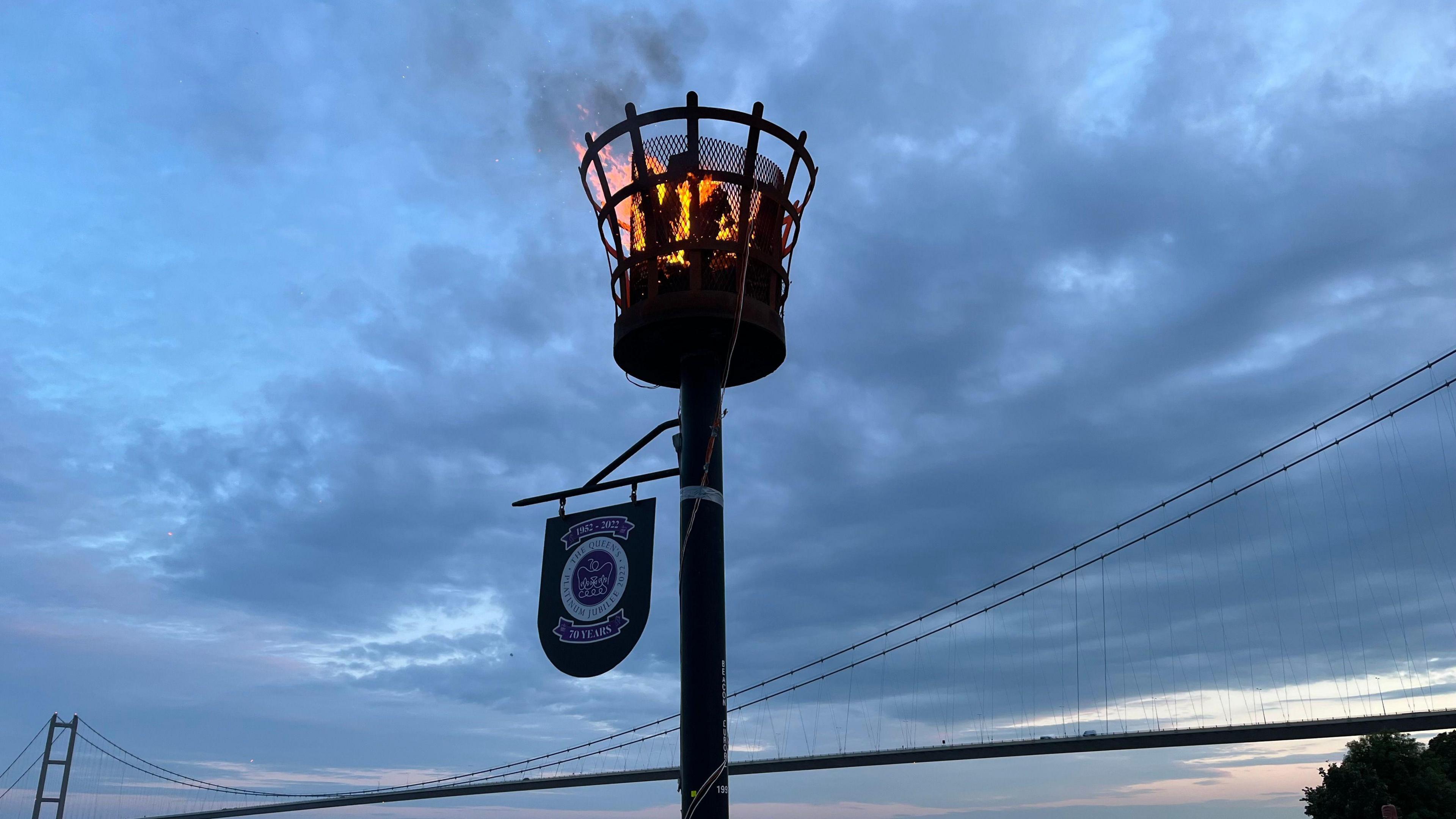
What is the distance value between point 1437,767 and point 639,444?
77.7 meters

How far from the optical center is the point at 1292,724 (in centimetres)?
6038

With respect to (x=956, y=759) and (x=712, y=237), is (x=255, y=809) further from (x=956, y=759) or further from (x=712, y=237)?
(x=712, y=237)

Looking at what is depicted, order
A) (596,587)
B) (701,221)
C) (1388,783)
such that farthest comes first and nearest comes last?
(1388,783)
(701,221)
(596,587)

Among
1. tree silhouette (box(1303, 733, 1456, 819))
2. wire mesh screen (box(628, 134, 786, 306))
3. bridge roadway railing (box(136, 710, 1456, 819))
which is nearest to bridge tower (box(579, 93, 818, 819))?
wire mesh screen (box(628, 134, 786, 306))

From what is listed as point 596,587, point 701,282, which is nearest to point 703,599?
point 596,587

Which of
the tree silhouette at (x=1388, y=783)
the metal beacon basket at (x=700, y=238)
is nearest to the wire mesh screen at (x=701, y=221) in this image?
the metal beacon basket at (x=700, y=238)

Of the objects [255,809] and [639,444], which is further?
[255,809]

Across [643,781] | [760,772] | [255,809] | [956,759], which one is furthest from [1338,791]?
[255,809]

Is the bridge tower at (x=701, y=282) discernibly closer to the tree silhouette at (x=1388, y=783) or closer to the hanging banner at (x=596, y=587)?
the hanging banner at (x=596, y=587)

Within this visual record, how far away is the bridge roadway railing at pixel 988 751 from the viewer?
187 ft

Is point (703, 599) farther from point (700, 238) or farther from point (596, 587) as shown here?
point (700, 238)

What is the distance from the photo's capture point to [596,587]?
1144cm

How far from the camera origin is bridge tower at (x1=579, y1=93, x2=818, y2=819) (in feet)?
38.1

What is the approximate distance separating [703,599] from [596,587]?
1.23 metres
